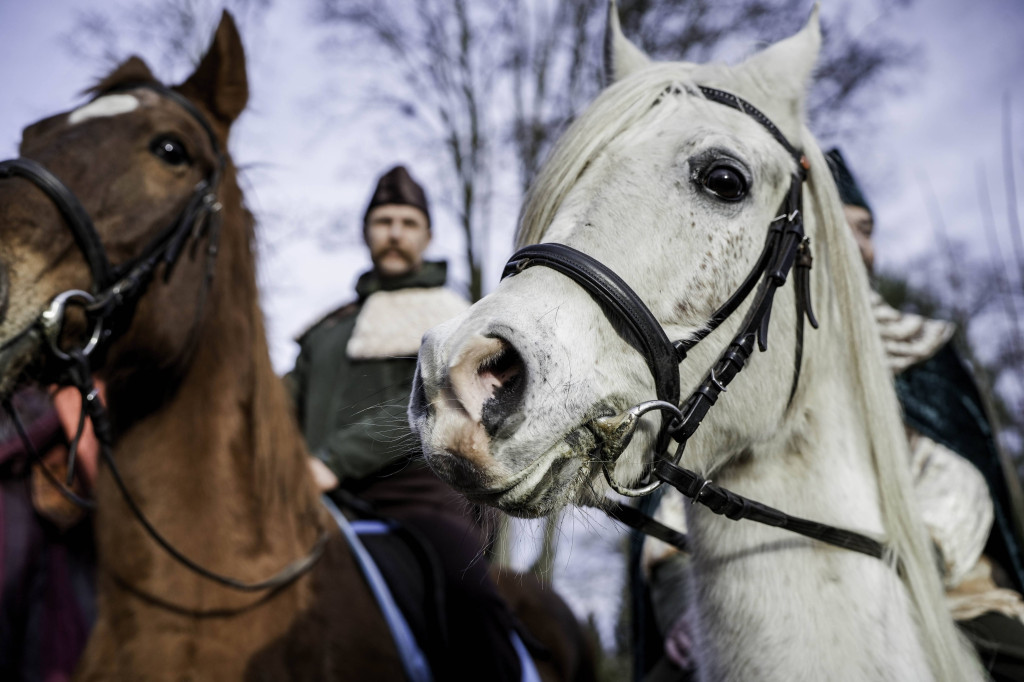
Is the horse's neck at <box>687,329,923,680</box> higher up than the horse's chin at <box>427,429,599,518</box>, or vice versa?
the horse's chin at <box>427,429,599,518</box>

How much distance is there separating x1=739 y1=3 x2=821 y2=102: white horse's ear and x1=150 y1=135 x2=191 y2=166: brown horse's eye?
199 centimetres

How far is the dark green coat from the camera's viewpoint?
3.00 metres

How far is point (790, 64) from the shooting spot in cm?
189

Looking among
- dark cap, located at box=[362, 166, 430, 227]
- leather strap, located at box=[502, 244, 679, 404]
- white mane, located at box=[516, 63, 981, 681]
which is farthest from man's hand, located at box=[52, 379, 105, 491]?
leather strap, located at box=[502, 244, 679, 404]

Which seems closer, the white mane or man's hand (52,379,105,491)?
the white mane

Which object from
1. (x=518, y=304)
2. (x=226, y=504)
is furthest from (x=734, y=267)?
(x=226, y=504)

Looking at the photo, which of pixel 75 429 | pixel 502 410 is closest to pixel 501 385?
pixel 502 410

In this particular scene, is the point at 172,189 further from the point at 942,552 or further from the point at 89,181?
the point at 942,552

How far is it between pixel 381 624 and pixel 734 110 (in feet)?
6.88

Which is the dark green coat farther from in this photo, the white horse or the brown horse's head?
the white horse

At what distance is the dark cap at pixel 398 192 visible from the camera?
3756mm

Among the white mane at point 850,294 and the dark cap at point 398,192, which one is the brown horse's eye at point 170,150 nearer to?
the dark cap at point 398,192

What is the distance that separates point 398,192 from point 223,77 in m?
1.14

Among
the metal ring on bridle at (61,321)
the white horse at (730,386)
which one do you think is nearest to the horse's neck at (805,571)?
the white horse at (730,386)
